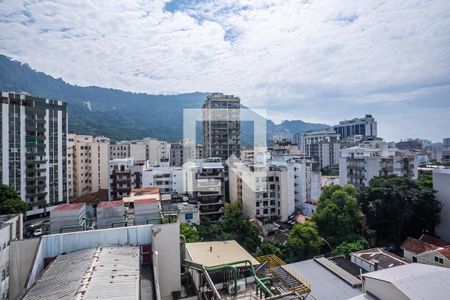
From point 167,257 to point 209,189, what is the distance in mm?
10933

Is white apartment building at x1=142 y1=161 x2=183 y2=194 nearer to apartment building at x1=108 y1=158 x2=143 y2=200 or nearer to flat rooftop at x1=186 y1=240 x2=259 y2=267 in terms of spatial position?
apartment building at x1=108 y1=158 x2=143 y2=200

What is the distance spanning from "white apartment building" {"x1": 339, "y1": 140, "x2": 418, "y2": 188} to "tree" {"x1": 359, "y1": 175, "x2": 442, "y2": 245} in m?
5.32

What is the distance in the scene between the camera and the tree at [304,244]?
9.94m

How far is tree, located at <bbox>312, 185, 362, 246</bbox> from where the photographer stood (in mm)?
10902

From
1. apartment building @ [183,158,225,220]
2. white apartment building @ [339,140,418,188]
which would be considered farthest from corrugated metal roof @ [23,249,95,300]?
white apartment building @ [339,140,418,188]

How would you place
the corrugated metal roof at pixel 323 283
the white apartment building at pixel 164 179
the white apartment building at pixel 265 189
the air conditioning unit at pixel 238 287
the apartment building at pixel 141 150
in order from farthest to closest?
the apartment building at pixel 141 150, the white apartment building at pixel 164 179, the white apartment building at pixel 265 189, the corrugated metal roof at pixel 323 283, the air conditioning unit at pixel 238 287

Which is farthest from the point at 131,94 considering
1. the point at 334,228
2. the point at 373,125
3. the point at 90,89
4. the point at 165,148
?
the point at 334,228

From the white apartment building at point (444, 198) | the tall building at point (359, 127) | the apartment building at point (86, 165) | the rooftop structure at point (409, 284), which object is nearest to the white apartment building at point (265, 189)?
the white apartment building at point (444, 198)

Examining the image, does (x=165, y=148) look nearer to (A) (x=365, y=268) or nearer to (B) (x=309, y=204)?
(B) (x=309, y=204)

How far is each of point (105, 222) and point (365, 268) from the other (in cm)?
829

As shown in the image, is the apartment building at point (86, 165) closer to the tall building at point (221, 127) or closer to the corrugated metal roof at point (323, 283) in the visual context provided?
the tall building at point (221, 127)

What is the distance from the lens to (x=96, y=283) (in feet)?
10.5

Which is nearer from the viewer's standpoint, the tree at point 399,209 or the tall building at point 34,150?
the tree at point 399,209

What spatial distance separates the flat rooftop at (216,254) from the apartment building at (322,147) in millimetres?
29096
